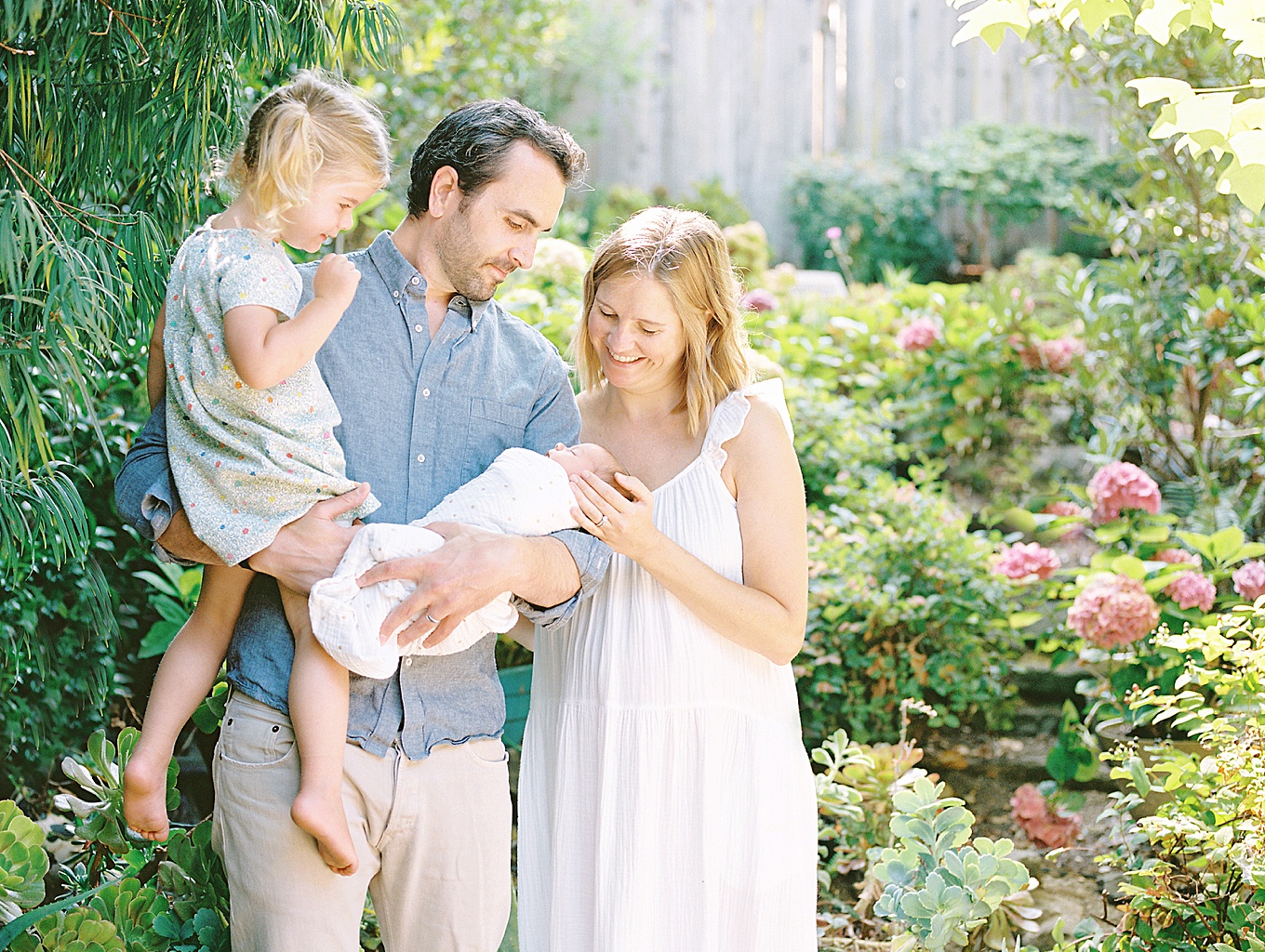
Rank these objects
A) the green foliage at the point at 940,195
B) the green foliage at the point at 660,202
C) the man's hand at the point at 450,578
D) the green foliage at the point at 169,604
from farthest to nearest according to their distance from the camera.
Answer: the green foliage at the point at 940,195 < the green foliage at the point at 660,202 < the green foliage at the point at 169,604 < the man's hand at the point at 450,578

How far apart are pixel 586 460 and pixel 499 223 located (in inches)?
14.9

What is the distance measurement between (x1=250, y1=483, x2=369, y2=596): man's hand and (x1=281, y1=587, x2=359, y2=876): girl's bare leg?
0.07m

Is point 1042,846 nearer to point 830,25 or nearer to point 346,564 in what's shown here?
point 346,564

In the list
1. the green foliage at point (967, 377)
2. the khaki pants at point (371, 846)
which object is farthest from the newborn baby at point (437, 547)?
the green foliage at point (967, 377)

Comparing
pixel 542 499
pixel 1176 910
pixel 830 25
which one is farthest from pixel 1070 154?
pixel 542 499

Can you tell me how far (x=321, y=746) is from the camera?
151 centimetres

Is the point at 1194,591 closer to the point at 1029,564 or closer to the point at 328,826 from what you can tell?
the point at 1029,564

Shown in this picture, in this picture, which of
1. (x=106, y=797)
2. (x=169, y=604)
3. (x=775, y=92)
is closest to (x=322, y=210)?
(x=106, y=797)

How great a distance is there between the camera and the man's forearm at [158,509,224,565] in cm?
157

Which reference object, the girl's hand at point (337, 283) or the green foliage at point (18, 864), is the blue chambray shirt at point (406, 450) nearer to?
the girl's hand at point (337, 283)

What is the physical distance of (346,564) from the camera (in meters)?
1.54

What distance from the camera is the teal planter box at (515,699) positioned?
2.93 m

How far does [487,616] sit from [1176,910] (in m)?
1.46

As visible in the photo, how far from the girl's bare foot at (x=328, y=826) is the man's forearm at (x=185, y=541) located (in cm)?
35
